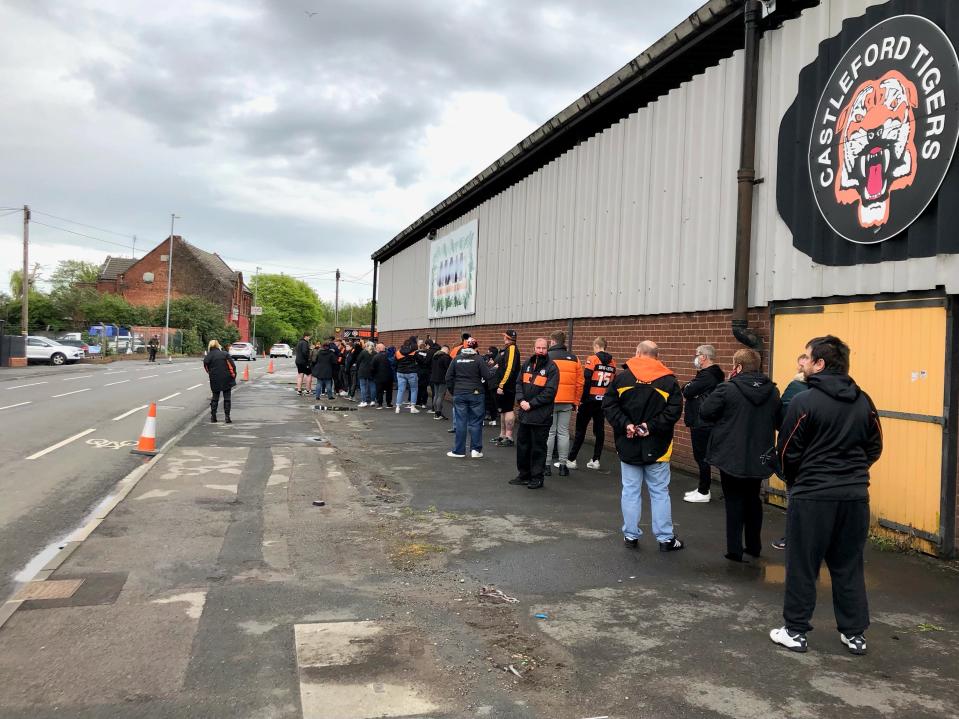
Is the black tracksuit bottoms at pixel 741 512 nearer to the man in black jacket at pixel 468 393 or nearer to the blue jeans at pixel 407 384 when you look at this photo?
the man in black jacket at pixel 468 393

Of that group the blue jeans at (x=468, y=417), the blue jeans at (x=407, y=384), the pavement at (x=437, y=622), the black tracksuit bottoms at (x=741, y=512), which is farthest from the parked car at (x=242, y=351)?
the black tracksuit bottoms at (x=741, y=512)

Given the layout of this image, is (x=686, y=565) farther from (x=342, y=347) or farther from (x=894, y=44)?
(x=342, y=347)

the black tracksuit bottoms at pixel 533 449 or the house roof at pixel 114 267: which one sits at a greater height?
the house roof at pixel 114 267

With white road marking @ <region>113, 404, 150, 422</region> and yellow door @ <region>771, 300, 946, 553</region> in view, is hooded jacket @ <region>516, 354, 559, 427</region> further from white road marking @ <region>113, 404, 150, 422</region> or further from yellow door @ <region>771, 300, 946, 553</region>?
white road marking @ <region>113, 404, 150, 422</region>

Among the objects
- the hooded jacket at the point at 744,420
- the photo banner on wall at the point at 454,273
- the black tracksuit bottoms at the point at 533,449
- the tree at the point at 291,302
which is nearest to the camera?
the hooded jacket at the point at 744,420

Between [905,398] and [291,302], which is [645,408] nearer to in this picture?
[905,398]

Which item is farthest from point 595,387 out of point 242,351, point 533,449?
point 242,351

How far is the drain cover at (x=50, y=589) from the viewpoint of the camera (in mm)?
4712

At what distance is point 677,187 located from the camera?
997 centimetres

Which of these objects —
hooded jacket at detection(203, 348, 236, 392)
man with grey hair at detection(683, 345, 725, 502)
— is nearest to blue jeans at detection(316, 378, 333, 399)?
hooded jacket at detection(203, 348, 236, 392)

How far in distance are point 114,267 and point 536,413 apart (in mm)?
88397

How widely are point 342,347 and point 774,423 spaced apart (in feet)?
55.5

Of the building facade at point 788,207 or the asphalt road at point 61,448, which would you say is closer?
the building facade at point 788,207

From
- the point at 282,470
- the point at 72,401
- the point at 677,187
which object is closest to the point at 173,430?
the point at 282,470
